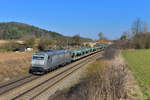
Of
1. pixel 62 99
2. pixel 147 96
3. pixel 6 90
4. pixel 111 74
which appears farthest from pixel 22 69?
pixel 147 96

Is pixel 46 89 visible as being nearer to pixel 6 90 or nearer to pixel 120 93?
pixel 6 90

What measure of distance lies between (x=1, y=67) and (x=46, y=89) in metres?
9.13

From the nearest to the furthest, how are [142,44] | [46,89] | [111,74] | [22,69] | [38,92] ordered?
[111,74] → [38,92] → [46,89] → [22,69] → [142,44]

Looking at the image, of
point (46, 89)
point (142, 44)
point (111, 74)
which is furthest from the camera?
point (142, 44)

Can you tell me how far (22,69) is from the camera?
2236cm

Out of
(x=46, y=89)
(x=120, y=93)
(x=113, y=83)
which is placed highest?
(x=113, y=83)

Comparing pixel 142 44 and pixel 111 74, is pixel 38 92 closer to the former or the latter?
pixel 111 74

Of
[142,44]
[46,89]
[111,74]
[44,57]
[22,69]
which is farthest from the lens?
[142,44]

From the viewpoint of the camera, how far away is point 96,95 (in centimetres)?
848

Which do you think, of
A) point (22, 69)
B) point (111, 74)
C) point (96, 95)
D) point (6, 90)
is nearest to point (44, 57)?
point (22, 69)

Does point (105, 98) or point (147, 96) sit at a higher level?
→ point (105, 98)

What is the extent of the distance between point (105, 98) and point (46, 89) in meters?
6.92

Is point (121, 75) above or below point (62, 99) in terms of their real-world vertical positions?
above

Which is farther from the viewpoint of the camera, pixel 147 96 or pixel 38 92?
pixel 38 92
